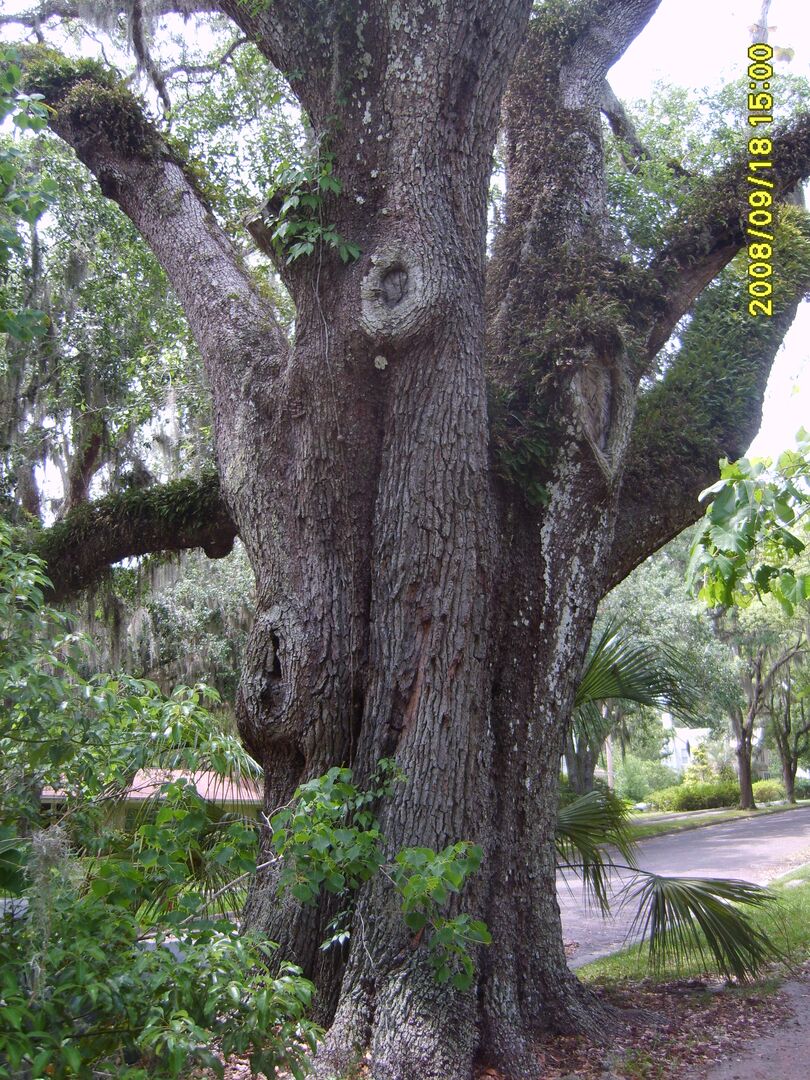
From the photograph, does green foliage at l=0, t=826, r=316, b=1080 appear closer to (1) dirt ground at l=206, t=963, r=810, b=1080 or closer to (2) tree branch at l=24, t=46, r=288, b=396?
(1) dirt ground at l=206, t=963, r=810, b=1080

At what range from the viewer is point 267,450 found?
4.96m

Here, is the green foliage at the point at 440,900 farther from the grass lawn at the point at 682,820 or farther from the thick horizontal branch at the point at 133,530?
the grass lawn at the point at 682,820

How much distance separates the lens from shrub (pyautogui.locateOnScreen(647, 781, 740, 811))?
3334cm

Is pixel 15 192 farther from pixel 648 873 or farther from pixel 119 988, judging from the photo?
pixel 648 873

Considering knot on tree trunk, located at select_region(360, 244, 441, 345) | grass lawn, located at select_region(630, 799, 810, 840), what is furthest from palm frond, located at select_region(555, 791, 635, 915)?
grass lawn, located at select_region(630, 799, 810, 840)

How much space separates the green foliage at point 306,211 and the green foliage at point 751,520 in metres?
2.91

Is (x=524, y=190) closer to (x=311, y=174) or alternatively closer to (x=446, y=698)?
(x=311, y=174)

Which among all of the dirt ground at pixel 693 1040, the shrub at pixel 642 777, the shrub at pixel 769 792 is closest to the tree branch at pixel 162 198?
the dirt ground at pixel 693 1040

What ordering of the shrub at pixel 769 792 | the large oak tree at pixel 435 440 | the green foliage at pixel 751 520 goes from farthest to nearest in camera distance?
the shrub at pixel 769 792
the large oak tree at pixel 435 440
the green foliage at pixel 751 520

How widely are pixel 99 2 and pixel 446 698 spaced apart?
10264 mm

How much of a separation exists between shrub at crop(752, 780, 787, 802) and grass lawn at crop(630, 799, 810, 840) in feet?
A: 13.9

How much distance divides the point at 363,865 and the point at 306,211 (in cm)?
336

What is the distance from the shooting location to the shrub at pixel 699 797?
109ft

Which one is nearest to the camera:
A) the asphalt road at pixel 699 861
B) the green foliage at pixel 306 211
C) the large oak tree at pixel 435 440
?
the large oak tree at pixel 435 440
